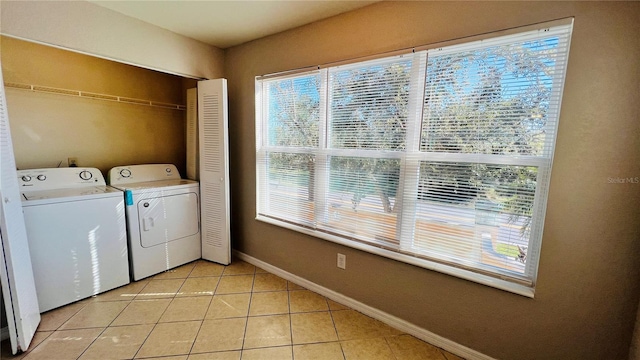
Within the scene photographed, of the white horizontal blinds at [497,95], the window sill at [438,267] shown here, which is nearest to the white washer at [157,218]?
the window sill at [438,267]

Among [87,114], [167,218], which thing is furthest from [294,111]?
[87,114]

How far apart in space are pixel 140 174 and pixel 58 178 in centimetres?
65

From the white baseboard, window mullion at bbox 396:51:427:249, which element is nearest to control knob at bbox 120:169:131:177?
the white baseboard

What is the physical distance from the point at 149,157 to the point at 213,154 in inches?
44.9

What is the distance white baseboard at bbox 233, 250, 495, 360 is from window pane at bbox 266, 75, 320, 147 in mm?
1318

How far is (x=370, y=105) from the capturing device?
1.86 meters

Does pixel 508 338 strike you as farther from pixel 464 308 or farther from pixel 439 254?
pixel 439 254

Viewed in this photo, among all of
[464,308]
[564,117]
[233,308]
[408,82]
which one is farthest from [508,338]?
[233,308]

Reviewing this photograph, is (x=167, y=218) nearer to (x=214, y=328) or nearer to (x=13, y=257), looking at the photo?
(x=13, y=257)

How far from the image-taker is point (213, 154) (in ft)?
8.73

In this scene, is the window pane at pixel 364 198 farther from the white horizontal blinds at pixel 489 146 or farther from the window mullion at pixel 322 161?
the white horizontal blinds at pixel 489 146

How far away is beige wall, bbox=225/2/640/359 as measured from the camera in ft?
3.77

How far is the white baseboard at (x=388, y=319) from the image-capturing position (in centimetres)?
160

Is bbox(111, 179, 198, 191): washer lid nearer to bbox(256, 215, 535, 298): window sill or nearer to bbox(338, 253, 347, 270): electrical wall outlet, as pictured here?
bbox(256, 215, 535, 298): window sill
